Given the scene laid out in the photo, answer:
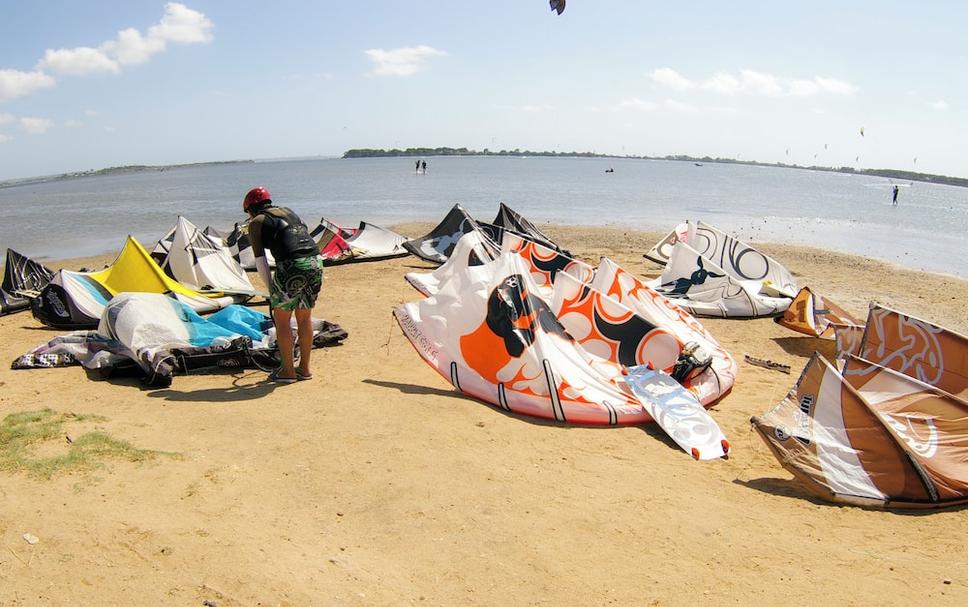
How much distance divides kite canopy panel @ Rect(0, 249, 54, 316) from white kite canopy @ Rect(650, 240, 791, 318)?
395 inches

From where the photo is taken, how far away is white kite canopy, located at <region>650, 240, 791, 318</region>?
1030 centimetres

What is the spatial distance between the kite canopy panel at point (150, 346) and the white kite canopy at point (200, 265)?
11.5 ft

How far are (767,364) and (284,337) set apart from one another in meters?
5.79

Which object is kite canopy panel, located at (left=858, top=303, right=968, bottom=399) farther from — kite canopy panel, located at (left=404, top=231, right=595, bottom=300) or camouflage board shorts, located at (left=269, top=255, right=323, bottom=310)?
camouflage board shorts, located at (left=269, top=255, right=323, bottom=310)

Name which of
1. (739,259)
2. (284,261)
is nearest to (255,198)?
(284,261)

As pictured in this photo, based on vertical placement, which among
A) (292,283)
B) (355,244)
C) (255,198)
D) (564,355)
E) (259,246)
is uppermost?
(255,198)

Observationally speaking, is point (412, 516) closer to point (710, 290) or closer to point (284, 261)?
point (284, 261)

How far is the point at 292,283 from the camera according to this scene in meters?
5.93

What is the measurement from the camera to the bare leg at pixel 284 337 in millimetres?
5980

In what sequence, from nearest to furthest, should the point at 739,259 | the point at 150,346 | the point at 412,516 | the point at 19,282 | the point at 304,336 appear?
1. the point at 412,516
2. the point at 304,336
3. the point at 150,346
4. the point at 19,282
5. the point at 739,259

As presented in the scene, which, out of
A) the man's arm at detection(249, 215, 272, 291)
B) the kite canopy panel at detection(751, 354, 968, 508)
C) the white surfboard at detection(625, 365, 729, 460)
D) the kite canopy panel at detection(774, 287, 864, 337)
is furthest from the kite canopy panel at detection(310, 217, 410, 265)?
the kite canopy panel at detection(751, 354, 968, 508)

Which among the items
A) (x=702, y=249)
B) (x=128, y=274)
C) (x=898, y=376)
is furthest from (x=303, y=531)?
(x=702, y=249)

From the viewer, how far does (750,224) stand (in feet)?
101

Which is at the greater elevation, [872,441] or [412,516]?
[872,441]
